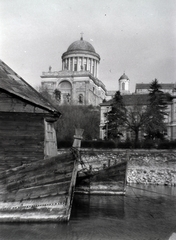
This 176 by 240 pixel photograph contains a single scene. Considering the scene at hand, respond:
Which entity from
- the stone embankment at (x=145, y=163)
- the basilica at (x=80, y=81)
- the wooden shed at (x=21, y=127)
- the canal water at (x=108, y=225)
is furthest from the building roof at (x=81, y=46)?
the wooden shed at (x=21, y=127)

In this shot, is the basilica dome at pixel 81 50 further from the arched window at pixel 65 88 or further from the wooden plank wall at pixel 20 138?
the wooden plank wall at pixel 20 138

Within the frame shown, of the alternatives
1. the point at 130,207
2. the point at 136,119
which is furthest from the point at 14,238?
the point at 136,119

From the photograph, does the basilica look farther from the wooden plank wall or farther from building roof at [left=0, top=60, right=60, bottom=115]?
the wooden plank wall

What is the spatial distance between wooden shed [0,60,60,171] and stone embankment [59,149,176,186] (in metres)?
18.1

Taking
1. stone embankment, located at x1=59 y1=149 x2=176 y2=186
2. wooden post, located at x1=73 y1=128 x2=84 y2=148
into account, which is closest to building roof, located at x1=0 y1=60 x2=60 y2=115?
wooden post, located at x1=73 y1=128 x2=84 y2=148

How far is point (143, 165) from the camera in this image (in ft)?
110

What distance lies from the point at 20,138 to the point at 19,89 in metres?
2.10

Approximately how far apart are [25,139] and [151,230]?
564cm

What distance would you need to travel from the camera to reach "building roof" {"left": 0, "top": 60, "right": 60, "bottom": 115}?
41.9 feet

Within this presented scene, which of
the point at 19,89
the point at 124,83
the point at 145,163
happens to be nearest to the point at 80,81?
the point at 124,83

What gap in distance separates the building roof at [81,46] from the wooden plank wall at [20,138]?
318ft

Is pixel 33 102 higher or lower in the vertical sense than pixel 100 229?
higher

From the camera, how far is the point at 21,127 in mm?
12867

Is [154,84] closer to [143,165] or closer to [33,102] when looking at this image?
[143,165]
